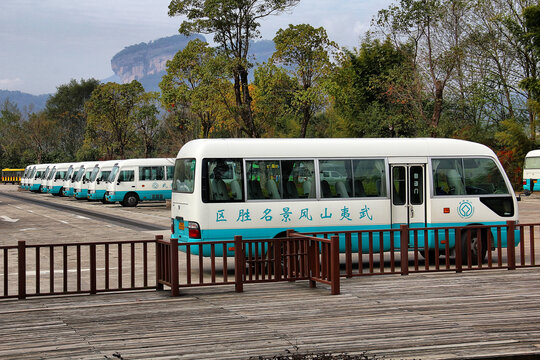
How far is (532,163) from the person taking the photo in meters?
44.6

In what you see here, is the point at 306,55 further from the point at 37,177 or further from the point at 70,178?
the point at 37,177

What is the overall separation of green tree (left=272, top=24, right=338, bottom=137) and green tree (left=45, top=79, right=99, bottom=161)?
79.8m

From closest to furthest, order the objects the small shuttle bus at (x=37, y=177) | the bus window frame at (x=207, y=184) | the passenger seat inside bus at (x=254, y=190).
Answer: the bus window frame at (x=207, y=184) → the passenger seat inside bus at (x=254, y=190) → the small shuttle bus at (x=37, y=177)

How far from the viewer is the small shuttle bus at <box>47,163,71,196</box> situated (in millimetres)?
58500

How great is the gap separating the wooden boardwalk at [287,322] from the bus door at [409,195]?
350cm

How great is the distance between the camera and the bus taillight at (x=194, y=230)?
1449cm

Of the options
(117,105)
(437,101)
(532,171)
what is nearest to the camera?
(532,171)

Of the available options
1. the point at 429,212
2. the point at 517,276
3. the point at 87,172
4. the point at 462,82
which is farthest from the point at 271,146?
the point at 462,82

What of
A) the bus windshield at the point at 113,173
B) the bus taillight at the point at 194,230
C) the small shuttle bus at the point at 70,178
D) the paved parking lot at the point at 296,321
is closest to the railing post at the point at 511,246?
the paved parking lot at the point at 296,321

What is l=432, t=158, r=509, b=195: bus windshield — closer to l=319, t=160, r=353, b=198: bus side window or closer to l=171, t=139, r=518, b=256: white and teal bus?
l=171, t=139, r=518, b=256: white and teal bus

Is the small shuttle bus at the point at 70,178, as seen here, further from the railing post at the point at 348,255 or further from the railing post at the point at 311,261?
the railing post at the point at 311,261

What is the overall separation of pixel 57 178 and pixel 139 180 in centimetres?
2114

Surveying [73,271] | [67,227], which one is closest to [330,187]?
[73,271]

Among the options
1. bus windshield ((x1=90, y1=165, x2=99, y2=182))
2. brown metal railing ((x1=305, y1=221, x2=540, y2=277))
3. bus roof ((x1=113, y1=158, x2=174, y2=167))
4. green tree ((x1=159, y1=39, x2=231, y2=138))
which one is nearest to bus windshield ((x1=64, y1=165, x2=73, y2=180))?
bus windshield ((x1=90, y1=165, x2=99, y2=182))
